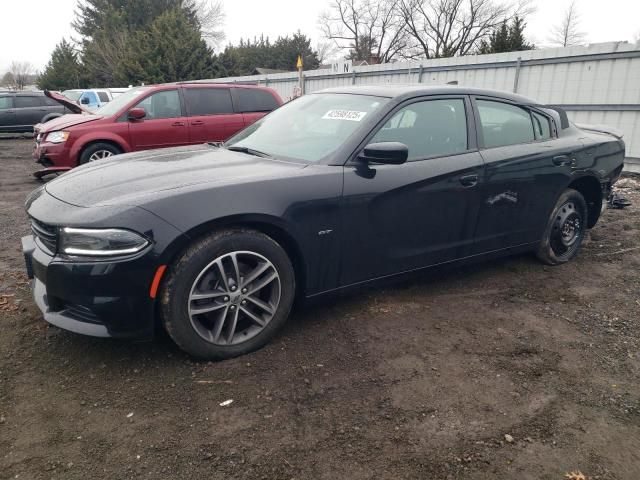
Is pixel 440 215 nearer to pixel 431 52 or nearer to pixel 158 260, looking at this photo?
→ pixel 158 260

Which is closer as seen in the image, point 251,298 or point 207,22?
point 251,298

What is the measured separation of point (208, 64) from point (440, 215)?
1085 inches

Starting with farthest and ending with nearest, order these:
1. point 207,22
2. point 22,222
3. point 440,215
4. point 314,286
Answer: point 207,22 < point 22,222 < point 440,215 < point 314,286

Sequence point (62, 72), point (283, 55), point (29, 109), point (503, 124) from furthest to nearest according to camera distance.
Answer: point (283, 55) < point (62, 72) < point (29, 109) < point (503, 124)

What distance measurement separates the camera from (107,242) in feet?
7.97

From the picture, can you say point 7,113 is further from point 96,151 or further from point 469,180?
point 469,180

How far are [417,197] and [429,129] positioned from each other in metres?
0.57

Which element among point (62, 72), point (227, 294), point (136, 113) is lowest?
point (227, 294)

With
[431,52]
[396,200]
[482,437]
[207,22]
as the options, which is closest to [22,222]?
[396,200]

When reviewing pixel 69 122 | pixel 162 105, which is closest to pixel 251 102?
pixel 162 105

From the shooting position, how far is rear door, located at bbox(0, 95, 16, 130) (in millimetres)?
16078

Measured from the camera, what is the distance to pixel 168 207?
8.29 feet

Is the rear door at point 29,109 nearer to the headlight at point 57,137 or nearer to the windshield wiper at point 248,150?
the headlight at point 57,137

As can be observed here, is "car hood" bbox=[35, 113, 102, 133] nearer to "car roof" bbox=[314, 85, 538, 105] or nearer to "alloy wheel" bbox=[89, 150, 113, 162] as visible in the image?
"alloy wheel" bbox=[89, 150, 113, 162]
